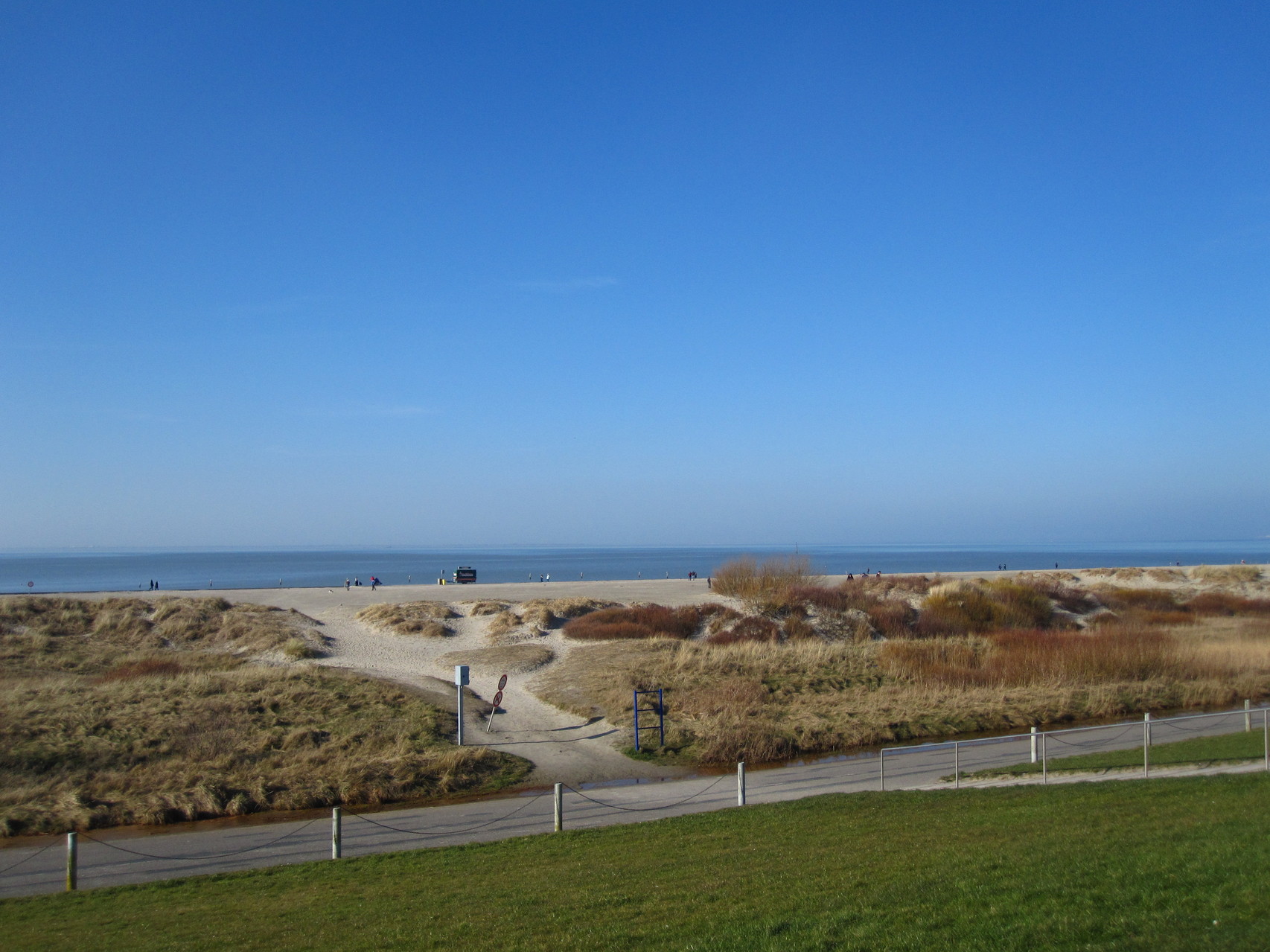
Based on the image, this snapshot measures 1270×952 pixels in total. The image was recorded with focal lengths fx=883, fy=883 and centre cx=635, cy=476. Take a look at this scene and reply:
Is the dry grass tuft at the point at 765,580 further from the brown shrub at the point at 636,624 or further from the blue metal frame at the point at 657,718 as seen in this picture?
the blue metal frame at the point at 657,718

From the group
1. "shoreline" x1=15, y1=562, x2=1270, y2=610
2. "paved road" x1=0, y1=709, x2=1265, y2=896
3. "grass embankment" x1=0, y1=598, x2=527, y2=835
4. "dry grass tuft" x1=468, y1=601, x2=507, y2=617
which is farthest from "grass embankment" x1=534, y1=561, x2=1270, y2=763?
"shoreline" x1=15, y1=562, x2=1270, y2=610

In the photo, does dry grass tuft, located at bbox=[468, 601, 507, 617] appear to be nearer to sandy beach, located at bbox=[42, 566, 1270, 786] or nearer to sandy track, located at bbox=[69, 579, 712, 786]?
sandy beach, located at bbox=[42, 566, 1270, 786]

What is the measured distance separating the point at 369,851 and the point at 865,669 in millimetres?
22921

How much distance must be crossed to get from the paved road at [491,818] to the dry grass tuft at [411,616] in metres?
23.0

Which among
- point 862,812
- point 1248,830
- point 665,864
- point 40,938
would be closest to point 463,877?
point 665,864

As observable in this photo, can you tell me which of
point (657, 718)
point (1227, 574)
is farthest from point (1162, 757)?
point (1227, 574)

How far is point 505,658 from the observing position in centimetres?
3584

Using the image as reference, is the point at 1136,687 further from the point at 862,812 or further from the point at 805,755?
the point at 862,812

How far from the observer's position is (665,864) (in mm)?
11172

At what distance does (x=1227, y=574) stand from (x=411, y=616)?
2561 inches

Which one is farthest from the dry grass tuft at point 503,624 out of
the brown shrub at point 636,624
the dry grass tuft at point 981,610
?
the dry grass tuft at point 981,610

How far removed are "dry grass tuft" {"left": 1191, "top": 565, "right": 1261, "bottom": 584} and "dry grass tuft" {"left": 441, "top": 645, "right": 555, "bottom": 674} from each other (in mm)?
57800

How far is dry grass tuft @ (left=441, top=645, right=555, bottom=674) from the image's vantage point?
34.4 metres

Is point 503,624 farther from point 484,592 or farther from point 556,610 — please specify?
point 484,592
